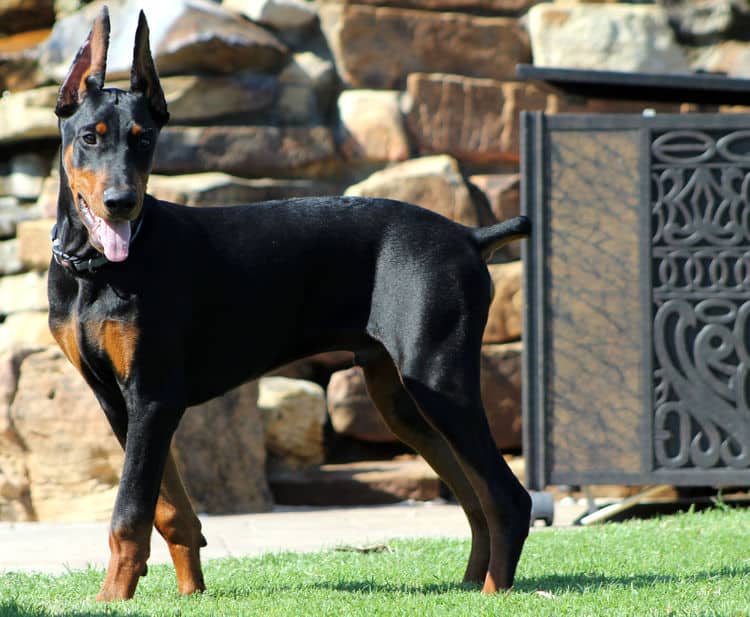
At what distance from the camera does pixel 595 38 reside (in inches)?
368

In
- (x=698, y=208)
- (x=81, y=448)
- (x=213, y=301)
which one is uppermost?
(x=213, y=301)

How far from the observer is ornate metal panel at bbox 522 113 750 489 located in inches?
291

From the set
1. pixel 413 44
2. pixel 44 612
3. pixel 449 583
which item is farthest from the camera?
pixel 413 44

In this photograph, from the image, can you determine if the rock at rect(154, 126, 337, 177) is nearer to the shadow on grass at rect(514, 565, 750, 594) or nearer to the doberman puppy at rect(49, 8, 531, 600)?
the doberman puppy at rect(49, 8, 531, 600)

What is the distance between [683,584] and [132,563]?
2.04 metres

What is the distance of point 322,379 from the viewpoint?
9.05 m

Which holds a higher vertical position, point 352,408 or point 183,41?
point 183,41

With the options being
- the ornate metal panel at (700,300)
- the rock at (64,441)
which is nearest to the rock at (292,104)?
the rock at (64,441)

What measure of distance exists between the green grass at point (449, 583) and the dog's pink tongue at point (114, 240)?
3.80ft

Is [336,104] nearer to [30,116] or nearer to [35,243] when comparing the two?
[30,116]

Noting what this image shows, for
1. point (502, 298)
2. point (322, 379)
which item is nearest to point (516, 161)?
point (502, 298)

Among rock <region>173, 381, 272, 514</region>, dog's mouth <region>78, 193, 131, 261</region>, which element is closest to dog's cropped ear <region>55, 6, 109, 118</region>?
dog's mouth <region>78, 193, 131, 261</region>

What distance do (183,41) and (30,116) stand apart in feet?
4.11

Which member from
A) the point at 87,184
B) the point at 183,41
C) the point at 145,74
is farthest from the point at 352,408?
the point at 87,184
